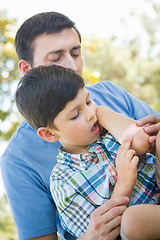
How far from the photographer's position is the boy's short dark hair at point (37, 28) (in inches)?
73.4

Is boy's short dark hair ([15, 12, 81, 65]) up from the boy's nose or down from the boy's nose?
up

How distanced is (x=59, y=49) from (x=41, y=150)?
0.56m

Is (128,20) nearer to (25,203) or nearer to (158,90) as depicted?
(158,90)

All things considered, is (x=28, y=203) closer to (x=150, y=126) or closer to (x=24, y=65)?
(x=150, y=126)

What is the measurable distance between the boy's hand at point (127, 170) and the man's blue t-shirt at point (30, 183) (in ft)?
1.54

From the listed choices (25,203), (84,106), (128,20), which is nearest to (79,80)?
(84,106)

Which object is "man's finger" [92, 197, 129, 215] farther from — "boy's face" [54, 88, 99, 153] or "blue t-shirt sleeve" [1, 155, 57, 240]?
"blue t-shirt sleeve" [1, 155, 57, 240]

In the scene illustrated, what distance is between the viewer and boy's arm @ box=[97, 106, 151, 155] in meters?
1.27

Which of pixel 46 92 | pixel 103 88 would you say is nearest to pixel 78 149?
pixel 46 92

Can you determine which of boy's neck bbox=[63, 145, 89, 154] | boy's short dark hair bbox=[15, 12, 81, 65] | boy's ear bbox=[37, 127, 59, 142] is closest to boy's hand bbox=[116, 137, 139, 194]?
boy's neck bbox=[63, 145, 89, 154]

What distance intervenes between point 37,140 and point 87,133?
458 mm

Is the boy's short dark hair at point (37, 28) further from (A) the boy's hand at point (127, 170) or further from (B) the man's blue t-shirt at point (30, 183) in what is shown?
(A) the boy's hand at point (127, 170)

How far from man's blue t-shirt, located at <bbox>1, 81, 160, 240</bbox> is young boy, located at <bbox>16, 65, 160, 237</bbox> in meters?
0.23

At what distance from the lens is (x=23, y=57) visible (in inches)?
79.1
